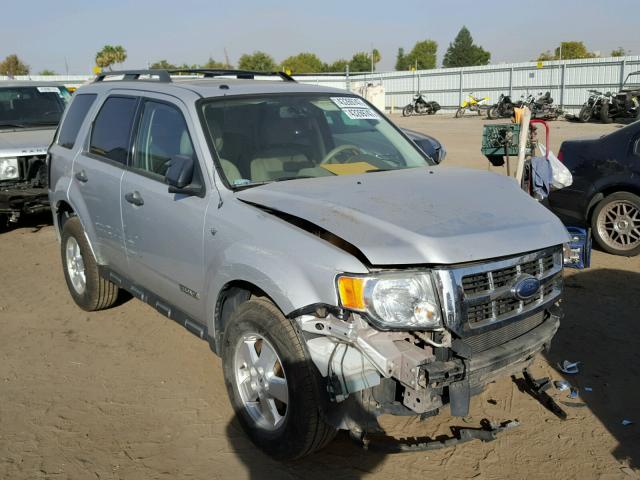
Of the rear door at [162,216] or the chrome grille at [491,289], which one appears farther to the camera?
the rear door at [162,216]

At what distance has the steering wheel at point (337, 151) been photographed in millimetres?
4183

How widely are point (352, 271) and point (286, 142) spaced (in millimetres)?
1612

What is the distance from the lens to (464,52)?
103500 millimetres

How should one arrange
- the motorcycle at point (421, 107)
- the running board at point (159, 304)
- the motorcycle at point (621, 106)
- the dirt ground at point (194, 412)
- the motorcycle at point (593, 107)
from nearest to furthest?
1. the dirt ground at point (194, 412)
2. the running board at point (159, 304)
3. the motorcycle at point (621, 106)
4. the motorcycle at point (593, 107)
5. the motorcycle at point (421, 107)

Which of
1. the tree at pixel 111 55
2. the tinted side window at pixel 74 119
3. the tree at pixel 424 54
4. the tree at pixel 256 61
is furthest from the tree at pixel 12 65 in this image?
the tree at pixel 424 54

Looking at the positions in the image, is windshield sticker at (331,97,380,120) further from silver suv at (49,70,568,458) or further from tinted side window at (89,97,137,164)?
tinted side window at (89,97,137,164)

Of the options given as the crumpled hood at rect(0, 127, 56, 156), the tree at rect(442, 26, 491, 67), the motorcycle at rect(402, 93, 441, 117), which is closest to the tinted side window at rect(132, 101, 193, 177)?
the crumpled hood at rect(0, 127, 56, 156)

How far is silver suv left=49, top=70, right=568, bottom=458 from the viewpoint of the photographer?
2844 mm

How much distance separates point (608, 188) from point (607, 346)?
3.03m

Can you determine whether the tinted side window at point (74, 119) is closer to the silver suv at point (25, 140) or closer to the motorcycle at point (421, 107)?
the silver suv at point (25, 140)

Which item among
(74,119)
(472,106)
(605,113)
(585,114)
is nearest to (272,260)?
(74,119)

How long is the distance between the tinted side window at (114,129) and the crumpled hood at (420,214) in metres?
1.60

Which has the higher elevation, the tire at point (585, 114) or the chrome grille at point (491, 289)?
the chrome grille at point (491, 289)

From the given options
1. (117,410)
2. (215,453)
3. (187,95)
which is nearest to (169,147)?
(187,95)
